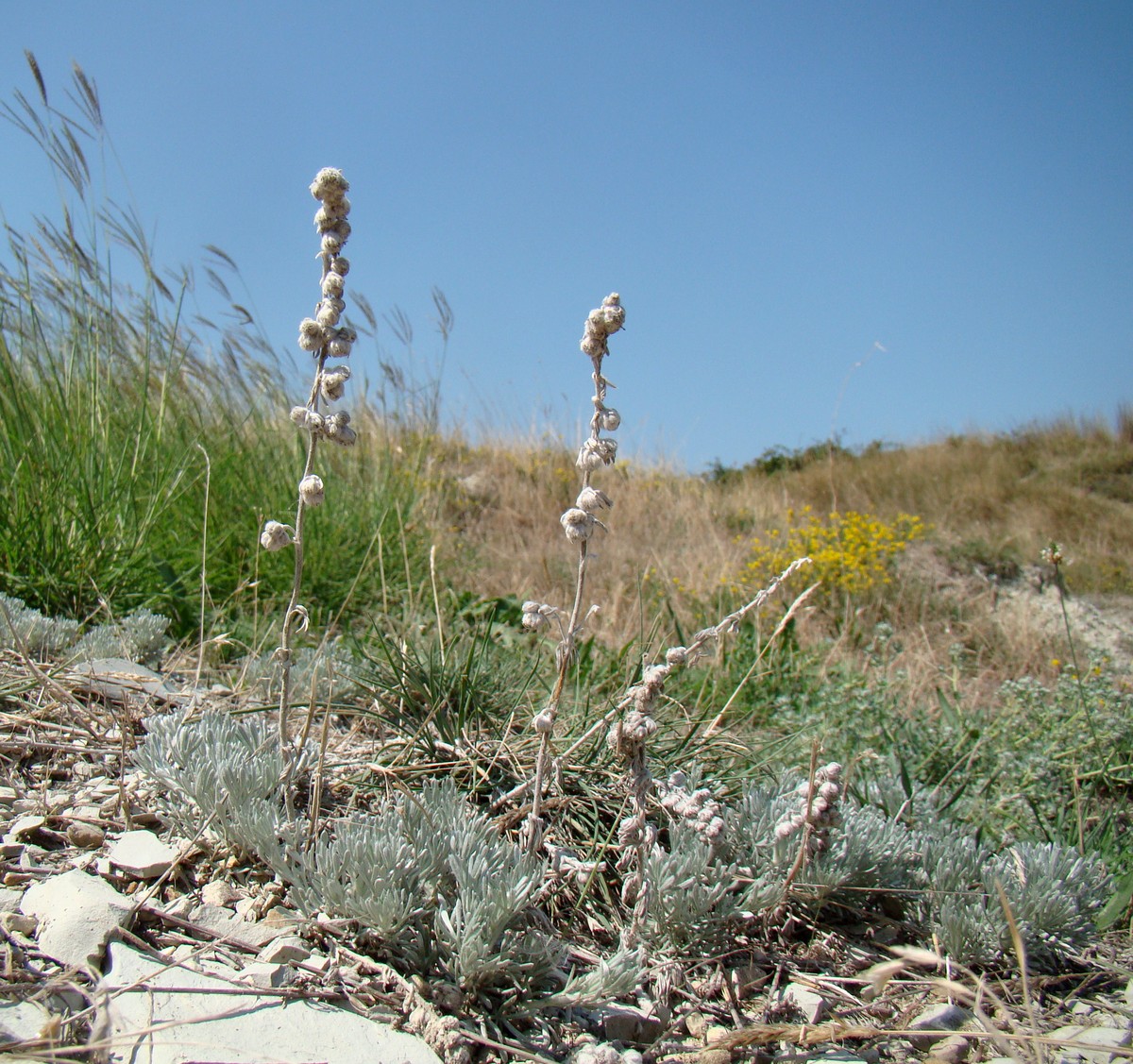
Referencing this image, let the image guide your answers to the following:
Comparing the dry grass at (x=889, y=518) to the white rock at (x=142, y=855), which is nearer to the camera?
the white rock at (x=142, y=855)

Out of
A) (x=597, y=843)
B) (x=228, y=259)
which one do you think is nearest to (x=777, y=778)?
(x=597, y=843)

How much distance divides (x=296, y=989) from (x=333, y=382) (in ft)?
3.42

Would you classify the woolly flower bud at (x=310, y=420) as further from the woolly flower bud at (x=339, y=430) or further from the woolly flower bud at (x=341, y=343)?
the woolly flower bud at (x=341, y=343)

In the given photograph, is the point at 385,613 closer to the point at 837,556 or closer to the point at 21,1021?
the point at 21,1021

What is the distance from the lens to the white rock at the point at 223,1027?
121 centimetres

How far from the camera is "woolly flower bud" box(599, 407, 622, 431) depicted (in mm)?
1421

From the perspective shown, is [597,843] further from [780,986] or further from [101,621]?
[101,621]

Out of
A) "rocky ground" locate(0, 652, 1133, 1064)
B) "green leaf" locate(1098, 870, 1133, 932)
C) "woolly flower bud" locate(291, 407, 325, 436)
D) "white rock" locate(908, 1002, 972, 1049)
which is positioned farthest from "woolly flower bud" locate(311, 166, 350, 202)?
"green leaf" locate(1098, 870, 1133, 932)

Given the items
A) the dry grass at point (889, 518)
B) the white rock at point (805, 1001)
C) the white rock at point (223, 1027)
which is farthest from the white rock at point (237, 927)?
the dry grass at point (889, 518)

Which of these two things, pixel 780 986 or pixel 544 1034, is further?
pixel 780 986

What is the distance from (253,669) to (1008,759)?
258cm

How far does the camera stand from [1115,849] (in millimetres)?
2312

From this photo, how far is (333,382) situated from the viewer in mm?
1416

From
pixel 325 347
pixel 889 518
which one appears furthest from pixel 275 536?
pixel 889 518
